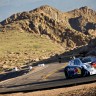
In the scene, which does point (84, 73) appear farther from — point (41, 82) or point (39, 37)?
point (39, 37)

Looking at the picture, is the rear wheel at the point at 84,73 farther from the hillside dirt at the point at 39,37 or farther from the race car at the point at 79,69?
the hillside dirt at the point at 39,37

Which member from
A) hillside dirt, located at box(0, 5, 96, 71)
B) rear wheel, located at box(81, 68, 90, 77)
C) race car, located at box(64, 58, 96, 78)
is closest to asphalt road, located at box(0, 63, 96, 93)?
race car, located at box(64, 58, 96, 78)

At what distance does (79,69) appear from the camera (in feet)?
90.7

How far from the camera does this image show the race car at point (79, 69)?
26.7m

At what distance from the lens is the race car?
87.5 feet

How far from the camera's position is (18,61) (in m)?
121

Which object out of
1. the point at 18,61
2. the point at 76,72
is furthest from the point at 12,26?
the point at 76,72

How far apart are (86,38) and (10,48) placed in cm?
3517

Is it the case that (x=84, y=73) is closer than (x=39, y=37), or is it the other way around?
(x=84, y=73)

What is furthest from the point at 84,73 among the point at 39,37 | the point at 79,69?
the point at 39,37

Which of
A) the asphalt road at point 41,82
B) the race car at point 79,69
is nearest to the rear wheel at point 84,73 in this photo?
the race car at point 79,69

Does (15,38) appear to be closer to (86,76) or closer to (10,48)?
(10,48)

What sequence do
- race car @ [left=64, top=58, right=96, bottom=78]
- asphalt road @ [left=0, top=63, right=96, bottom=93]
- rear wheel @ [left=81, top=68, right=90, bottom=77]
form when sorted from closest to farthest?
asphalt road @ [left=0, top=63, right=96, bottom=93] < race car @ [left=64, top=58, right=96, bottom=78] < rear wheel @ [left=81, top=68, right=90, bottom=77]

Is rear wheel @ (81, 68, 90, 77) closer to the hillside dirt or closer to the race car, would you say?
the race car
